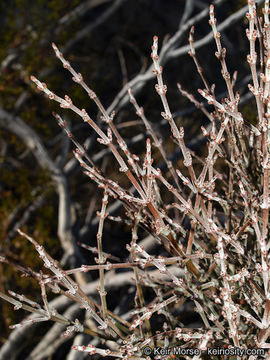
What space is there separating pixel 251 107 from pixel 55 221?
2854 millimetres

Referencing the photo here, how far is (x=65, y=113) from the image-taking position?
5332mm

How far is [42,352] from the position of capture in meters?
3.63

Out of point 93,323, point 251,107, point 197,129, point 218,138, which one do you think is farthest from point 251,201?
A: point 197,129

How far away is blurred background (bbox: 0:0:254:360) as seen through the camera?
4016 mm

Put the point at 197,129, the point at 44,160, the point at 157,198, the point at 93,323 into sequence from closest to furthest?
the point at 157,198
the point at 93,323
the point at 44,160
the point at 197,129

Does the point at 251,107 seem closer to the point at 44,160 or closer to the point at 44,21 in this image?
the point at 44,160

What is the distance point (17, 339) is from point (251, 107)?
3.57 metres

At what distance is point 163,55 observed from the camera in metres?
3.71

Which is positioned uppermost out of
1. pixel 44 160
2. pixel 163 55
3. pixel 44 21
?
pixel 44 21

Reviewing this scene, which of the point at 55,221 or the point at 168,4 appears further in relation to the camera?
the point at 168,4

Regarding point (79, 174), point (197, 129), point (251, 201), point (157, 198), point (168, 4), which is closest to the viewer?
point (251, 201)

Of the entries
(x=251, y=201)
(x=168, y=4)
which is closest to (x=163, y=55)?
(x=251, y=201)

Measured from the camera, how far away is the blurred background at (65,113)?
4.02 m

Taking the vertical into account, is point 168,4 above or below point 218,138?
above
